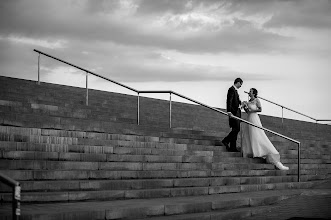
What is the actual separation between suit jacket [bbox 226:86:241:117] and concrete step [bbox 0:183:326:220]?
3.50 meters

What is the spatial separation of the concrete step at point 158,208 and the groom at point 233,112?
3.01 m

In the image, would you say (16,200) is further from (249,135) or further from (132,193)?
(249,135)

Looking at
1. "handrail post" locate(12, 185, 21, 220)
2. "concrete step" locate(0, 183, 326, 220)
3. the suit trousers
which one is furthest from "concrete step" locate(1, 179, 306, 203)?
"handrail post" locate(12, 185, 21, 220)

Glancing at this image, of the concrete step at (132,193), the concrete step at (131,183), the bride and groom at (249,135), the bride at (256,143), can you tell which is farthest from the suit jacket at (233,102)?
the concrete step at (132,193)

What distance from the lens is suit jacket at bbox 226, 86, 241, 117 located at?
1401 cm

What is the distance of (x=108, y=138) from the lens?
11.5m

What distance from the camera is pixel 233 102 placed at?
1416cm

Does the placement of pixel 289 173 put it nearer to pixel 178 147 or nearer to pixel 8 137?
pixel 178 147

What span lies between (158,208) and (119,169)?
2.13m

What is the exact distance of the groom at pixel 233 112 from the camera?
1389 centimetres

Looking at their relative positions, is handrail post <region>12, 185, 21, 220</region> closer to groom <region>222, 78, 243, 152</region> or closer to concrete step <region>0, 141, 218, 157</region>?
concrete step <region>0, 141, 218, 157</region>

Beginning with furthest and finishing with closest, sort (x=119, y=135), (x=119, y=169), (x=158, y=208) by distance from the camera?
(x=119, y=135)
(x=119, y=169)
(x=158, y=208)

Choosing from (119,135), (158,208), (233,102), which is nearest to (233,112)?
(233,102)

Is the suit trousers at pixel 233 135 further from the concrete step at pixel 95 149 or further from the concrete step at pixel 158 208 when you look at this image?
the concrete step at pixel 158 208
